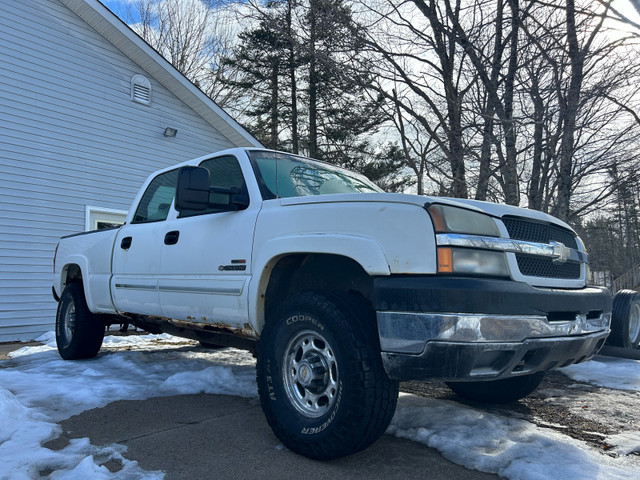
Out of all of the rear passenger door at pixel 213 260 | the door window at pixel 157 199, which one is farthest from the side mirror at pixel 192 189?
the door window at pixel 157 199

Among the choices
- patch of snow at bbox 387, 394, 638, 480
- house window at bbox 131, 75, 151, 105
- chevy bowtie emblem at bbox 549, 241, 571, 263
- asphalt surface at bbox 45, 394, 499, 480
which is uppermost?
house window at bbox 131, 75, 151, 105

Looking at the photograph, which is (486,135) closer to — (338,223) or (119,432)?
(338,223)

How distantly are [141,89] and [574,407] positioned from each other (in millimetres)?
10329

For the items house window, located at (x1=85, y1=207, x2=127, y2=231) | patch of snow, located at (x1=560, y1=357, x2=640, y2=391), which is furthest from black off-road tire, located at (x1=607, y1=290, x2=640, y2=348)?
house window, located at (x1=85, y1=207, x2=127, y2=231)

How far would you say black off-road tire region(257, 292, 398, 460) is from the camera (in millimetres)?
2557

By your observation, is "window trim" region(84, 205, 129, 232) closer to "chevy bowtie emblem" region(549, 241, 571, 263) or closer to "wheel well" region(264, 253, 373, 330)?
"wheel well" region(264, 253, 373, 330)

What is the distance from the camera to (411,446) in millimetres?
2998

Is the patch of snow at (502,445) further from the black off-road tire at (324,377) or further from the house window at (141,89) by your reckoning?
the house window at (141,89)

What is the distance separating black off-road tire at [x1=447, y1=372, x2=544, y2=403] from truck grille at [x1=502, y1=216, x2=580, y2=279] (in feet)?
3.35

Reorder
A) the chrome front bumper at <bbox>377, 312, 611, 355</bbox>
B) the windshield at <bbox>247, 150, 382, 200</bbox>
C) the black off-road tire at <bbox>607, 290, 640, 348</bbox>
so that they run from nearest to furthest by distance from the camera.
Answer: the chrome front bumper at <bbox>377, 312, 611, 355</bbox> < the windshield at <bbox>247, 150, 382, 200</bbox> < the black off-road tire at <bbox>607, 290, 640, 348</bbox>

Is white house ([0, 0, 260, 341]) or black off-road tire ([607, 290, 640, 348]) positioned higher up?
white house ([0, 0, 260, 341])

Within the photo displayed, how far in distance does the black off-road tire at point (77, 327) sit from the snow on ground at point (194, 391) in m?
0.14

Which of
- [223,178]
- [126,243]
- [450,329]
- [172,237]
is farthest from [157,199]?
[450,329]

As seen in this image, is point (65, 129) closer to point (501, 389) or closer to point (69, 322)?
point (69, 322)
